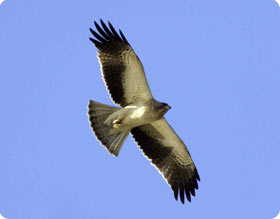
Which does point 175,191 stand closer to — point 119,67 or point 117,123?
point 117,123

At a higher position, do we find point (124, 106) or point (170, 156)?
point (124, 106)

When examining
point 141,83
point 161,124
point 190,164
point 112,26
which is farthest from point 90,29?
point 190,164

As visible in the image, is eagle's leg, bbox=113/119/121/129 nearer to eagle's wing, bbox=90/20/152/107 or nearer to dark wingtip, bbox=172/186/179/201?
eagle's wing, bbox=90/20/152/107

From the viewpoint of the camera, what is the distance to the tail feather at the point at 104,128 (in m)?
12.0

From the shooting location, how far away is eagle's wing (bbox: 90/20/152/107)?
1204cm

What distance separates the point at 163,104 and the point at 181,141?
128 centimetres

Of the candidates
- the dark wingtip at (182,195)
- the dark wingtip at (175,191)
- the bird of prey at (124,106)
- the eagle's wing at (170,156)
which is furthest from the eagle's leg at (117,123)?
the dark wingtip at (182,195)

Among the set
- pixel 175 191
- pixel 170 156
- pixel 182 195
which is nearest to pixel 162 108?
pixel 170 156

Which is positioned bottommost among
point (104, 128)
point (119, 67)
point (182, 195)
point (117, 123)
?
point (182, 195)

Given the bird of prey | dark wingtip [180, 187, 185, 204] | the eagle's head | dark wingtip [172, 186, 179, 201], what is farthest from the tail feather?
dark wingtip [180, 187, 185, 204]

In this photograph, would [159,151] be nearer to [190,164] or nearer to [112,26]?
[190,164]

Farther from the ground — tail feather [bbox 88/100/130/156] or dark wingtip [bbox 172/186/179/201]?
tail feather [bbox 88/100/130/156]

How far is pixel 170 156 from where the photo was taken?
12.8 m

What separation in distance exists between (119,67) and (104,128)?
1.30 metres
